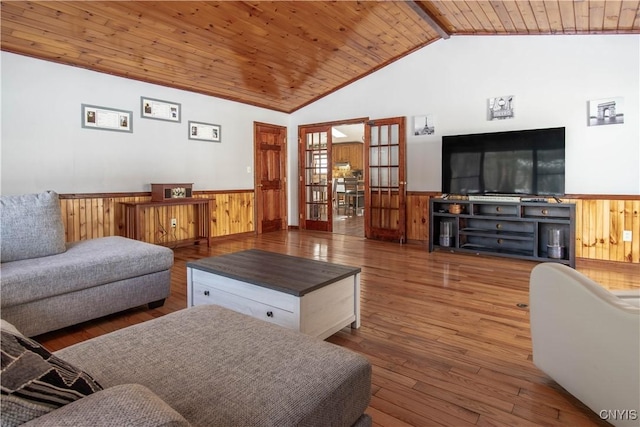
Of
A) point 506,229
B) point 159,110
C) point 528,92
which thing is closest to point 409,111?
point 528,92

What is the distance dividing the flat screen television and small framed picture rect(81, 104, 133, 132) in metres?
4.19

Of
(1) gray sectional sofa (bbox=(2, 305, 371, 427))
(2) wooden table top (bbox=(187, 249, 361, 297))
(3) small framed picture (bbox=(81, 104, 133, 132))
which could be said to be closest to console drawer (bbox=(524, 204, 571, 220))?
(2) wooden table top (bbox=(187, 249, 361, 297))

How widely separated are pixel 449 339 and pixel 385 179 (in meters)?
3.99

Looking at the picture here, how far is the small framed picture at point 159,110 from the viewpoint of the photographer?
500 centimetres

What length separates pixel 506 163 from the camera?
15.1ft

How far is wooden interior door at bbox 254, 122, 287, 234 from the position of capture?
676 cm

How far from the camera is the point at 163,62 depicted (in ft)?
15.1

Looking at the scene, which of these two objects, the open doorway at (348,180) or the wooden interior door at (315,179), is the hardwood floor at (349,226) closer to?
the open doorway at (348,180)

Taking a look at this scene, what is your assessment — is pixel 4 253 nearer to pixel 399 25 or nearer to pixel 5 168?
pixel 5 168

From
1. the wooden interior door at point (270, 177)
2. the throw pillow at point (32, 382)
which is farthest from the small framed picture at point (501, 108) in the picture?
the throw pillow at point (32, 382)

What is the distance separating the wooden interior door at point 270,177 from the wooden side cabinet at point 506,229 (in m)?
3.14

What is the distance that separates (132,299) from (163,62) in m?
3.18

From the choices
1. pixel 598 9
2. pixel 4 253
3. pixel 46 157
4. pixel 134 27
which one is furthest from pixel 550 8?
pixel 46 157

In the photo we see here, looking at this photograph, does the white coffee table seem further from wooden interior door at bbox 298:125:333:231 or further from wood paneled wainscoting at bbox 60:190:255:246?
wooden interior door at bbox 298:125:333:231
